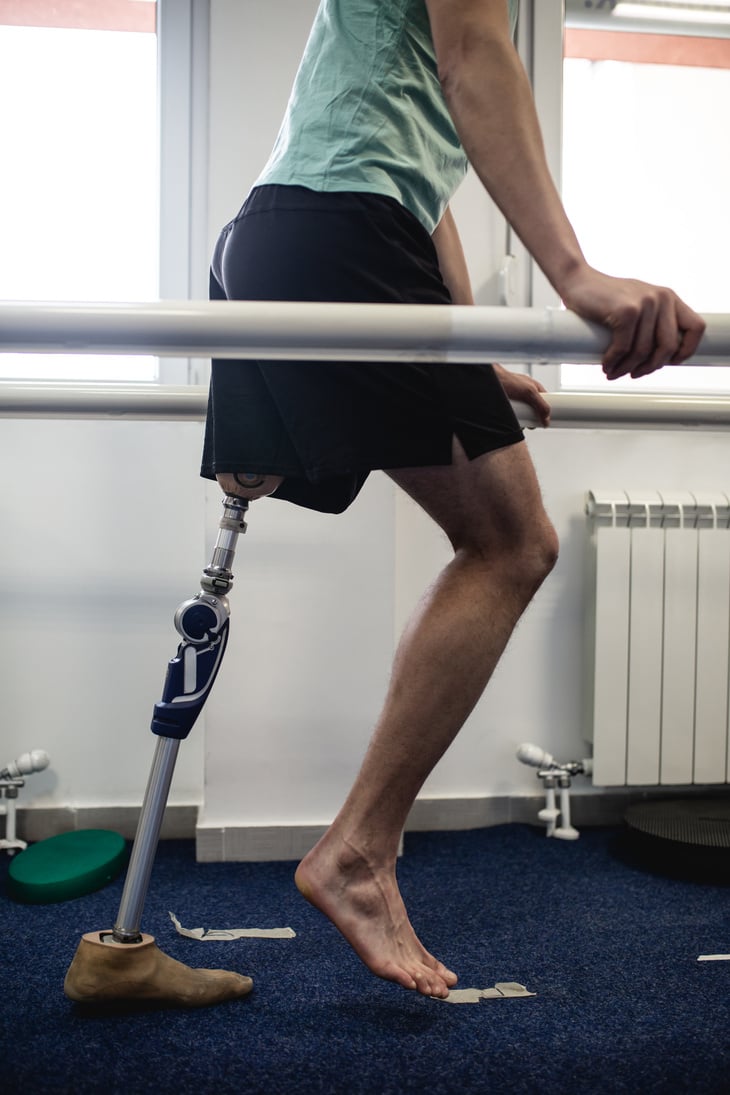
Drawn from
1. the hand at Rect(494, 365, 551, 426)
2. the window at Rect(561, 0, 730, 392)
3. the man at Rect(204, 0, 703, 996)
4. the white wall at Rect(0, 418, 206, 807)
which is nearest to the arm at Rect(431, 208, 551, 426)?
the hand at Rect(494, 365, 551, 426)

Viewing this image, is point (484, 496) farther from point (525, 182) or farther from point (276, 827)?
point (276, 827)

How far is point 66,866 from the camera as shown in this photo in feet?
4.74

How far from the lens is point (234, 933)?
1229mm

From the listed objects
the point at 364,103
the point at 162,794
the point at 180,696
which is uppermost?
the point at 364,103

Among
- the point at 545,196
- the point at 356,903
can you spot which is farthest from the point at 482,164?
the point at 356,903

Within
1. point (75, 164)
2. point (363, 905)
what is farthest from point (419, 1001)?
point (75, 164)

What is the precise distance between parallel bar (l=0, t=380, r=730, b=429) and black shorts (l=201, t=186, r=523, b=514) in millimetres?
274

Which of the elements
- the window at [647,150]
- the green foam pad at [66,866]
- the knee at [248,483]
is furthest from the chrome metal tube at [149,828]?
the window at [647,150]

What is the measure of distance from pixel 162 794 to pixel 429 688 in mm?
331

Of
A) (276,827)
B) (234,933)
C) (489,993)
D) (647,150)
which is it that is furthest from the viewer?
(647,150)

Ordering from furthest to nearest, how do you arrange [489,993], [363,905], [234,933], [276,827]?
[276,827] → [234,933] → [489,993] → [363,905]

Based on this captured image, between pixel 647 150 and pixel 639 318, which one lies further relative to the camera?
pixel 647 150

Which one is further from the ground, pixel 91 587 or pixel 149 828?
pixel 91 587

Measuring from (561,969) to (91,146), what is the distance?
184 centimetres
